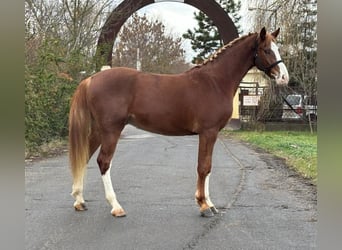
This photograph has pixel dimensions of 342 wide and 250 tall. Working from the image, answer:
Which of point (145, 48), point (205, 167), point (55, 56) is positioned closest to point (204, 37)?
point (145, 48)

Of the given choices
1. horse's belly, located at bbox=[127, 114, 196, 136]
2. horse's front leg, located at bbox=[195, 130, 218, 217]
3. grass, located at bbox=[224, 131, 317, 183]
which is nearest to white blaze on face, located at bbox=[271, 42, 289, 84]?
horse's front leg, located at bbox=[195, 130, 218, 217]

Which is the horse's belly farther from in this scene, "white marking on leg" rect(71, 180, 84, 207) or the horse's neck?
"white marking on leg" rect(71, 180, 84, 207)

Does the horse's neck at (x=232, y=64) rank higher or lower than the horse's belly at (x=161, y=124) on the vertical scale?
higher

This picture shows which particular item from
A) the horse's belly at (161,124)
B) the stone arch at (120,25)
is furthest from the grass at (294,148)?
the stone arch at (120,25)

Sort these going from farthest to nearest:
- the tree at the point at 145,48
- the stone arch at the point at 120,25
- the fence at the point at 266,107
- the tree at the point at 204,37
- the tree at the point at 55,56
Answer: the tree at the point at 204,37 < the fence at the point at 266,107 < the stone arch at the point at 120,25 < the tree at the point at 55,56 < the tree at the point at 145,48

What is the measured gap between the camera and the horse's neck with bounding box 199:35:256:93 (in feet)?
11.9

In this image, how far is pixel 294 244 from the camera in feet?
9.30

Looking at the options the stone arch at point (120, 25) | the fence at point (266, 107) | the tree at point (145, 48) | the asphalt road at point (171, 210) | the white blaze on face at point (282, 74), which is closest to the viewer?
the asphalt road at point (171, 210)

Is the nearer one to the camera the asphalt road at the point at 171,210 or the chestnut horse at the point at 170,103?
the asphalt road at the point at 171,210

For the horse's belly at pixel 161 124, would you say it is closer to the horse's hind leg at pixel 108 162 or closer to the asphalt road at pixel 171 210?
the horse's hind leg at pixel 108 162

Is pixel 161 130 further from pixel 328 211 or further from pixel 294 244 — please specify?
pixel 328 211

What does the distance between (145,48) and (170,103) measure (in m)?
4.34

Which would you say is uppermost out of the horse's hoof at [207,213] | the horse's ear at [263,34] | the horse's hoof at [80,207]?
the horse's ear at [263,34]

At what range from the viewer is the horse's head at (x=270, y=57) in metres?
3.42
